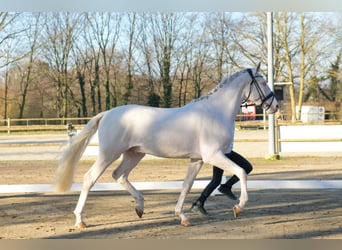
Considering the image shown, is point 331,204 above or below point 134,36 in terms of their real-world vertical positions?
below

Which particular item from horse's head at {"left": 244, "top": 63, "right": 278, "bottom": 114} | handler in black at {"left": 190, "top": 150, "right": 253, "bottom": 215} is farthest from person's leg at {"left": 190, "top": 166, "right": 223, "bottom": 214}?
horse's head at {"left": 244, "top": 63, "right": 278, "bottom": 114}

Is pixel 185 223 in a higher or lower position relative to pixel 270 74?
lower

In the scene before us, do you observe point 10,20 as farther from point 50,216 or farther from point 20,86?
point 50,216

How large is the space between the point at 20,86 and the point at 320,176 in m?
19.2

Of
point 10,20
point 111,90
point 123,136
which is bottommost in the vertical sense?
point 123,136

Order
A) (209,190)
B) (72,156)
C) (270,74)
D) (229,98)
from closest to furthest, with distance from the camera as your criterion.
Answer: (229,98)
(72,156)
(209,190)
(270,74)

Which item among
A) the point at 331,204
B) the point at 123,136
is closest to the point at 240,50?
the point at 331,204

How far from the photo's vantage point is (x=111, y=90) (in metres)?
26.0

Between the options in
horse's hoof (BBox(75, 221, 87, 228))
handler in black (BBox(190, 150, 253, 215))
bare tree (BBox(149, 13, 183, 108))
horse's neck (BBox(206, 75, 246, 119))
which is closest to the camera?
horse's hoof (BBox(75, 221, 87, 228))

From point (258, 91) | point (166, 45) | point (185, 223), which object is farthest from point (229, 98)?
point (166, 45)

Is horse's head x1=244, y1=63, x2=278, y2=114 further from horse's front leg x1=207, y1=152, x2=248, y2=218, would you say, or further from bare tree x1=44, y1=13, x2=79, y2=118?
bare tree x1=44, y1=13, x2=79, y2=118

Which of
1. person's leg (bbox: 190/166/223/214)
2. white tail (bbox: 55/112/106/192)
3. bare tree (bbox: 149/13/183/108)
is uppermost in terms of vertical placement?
bare tree (bbox: 149/13/183/108)

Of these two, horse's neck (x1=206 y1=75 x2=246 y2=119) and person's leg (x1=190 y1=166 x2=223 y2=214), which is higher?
horse's neck (x1=206 y1=75 x2=246 y2=119)

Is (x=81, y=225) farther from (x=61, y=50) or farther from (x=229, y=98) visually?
(x=61, y=50)
